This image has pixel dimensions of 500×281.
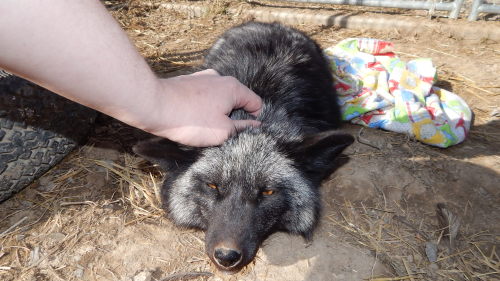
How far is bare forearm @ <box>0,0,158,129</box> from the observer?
127cm

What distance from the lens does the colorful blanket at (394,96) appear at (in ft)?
12.8

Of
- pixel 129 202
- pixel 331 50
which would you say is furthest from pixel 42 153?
pixel 331 50

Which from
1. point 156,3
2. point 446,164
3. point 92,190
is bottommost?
point 446,164

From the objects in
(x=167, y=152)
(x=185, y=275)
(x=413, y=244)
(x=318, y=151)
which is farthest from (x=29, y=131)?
(x=413, y=244)

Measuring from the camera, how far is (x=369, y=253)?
109 inches

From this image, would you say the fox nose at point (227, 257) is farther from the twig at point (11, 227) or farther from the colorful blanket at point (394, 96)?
the colorful blanket at point (394, 96)

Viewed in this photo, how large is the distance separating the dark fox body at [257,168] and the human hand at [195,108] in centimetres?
42

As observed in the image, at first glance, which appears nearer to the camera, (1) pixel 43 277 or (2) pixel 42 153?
(1) pixel 43 277

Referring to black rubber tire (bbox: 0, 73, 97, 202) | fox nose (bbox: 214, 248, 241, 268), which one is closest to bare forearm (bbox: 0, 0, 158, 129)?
fox nose (bbox: 214, 248, 241, 268)

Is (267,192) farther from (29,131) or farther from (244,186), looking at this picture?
(29,131)

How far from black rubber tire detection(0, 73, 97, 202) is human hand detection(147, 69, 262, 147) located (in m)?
1.83

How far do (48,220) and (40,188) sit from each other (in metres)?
0.50

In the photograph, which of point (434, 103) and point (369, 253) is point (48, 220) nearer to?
point (369, 253)

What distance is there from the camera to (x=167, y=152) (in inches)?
105
